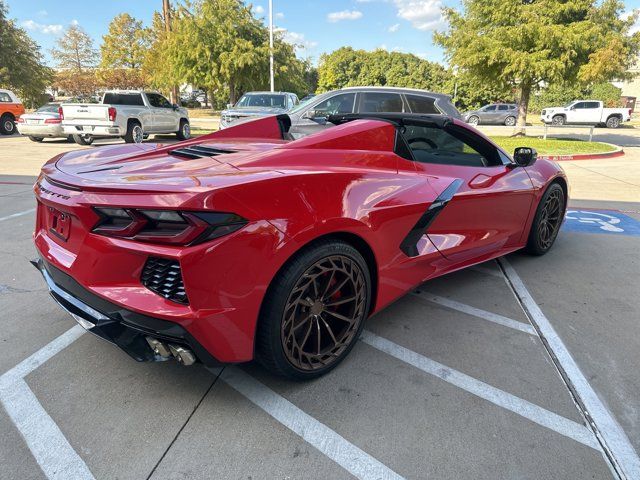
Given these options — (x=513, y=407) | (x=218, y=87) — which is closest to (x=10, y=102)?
(x=218, y=87)

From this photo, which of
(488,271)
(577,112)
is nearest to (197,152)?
(488,271)

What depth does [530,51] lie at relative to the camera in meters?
16.1

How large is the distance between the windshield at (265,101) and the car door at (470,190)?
429 inches

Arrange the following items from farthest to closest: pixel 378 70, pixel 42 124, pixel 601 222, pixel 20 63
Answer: pixel 378 70
pixel 20 63
pixel 42 124
pixel 601 222

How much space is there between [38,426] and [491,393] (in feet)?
7.36

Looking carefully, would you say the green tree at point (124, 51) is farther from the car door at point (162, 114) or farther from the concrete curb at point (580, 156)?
the concrete curb at point (580, 156)

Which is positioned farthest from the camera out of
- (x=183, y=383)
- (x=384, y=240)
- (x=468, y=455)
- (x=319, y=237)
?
(x=384, y=240)

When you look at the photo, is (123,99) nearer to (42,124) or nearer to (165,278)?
(42,124)

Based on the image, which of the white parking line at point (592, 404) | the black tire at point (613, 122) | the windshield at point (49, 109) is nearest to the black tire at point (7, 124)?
the windshield at point (49, 109)

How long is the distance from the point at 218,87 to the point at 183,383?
28221 mm

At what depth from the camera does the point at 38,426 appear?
6.65 feet

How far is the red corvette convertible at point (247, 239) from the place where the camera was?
183 centimetres

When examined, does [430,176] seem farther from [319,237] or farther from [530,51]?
[530,51]

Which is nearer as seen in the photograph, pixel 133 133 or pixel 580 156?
pixel 580 156
